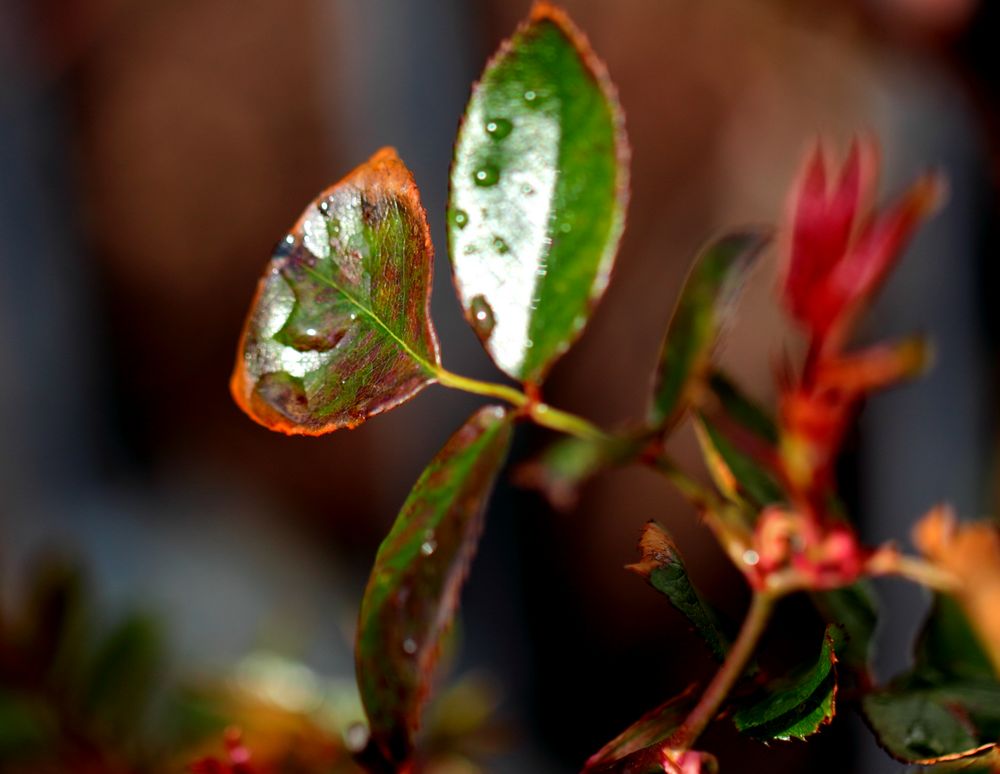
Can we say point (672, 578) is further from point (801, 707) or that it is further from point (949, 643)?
point (949, 643)

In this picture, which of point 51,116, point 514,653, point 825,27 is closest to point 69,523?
point 51,116

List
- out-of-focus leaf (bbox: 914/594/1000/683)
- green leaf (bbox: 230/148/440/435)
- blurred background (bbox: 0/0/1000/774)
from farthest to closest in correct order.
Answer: blurred background (bbox: 0/0/1000/774)
out-of-focus leaf (bbox: 914/594/1000/683)
green leaf (bbox: 230/148/440/435)

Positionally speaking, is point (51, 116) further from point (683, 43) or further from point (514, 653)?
point (514, 653)

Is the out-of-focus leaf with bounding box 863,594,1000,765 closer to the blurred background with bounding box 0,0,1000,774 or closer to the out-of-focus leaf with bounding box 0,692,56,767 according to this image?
the out-of-focus leaf with bounding box 0,692,56,767

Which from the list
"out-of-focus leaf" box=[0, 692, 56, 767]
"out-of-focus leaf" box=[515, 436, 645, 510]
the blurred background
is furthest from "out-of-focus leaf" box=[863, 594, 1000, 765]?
the blurred background

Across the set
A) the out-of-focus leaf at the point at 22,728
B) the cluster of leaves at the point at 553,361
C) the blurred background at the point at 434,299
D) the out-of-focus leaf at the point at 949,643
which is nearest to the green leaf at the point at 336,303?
the cluster of leaves at the point at 553,361

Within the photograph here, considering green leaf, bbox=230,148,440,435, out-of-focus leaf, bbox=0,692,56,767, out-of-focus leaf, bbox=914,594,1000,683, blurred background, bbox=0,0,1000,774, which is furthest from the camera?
blurred background, bbox=0,0,1000,774
